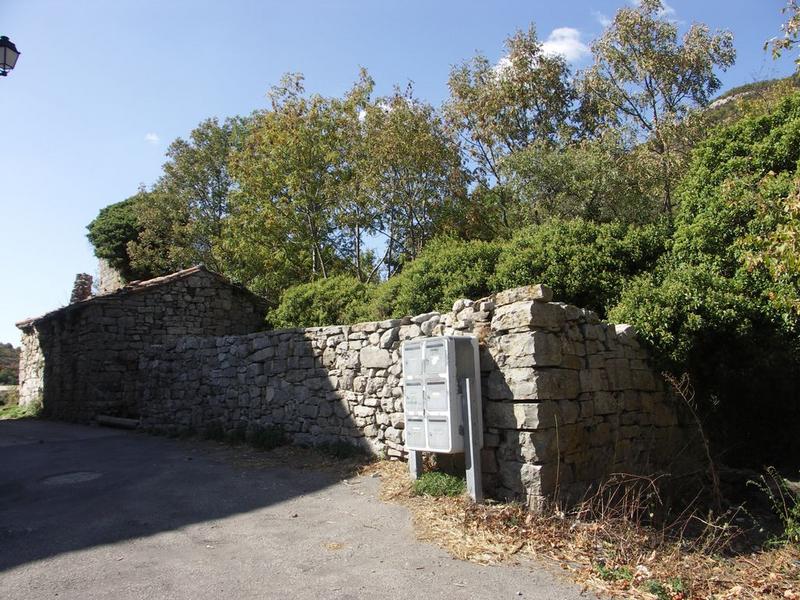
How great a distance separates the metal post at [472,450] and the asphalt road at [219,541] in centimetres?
73

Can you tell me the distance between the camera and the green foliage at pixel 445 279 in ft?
34.0

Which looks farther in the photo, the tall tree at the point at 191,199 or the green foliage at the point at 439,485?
the tall tree at the point at 191,199

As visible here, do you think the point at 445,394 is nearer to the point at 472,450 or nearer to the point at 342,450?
the point at 472,450

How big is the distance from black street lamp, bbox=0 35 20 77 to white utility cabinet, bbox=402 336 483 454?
671 cm

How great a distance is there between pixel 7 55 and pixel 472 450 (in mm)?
7884

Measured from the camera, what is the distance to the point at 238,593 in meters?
4.03

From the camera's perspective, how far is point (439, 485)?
6.18 m

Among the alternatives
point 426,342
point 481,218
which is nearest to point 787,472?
point 426,342

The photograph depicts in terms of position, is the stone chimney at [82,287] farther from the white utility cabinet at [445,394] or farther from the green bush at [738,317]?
the green bush at [738,317]

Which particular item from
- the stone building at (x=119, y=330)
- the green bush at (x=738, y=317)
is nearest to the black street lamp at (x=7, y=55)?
the stone building at (x=119, y=330)

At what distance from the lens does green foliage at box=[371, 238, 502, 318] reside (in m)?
10.4

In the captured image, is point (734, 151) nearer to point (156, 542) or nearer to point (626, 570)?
point (626, 570)

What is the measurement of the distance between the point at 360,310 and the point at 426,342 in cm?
645

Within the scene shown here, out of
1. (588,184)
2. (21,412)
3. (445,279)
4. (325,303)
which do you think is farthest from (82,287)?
(588,184)
